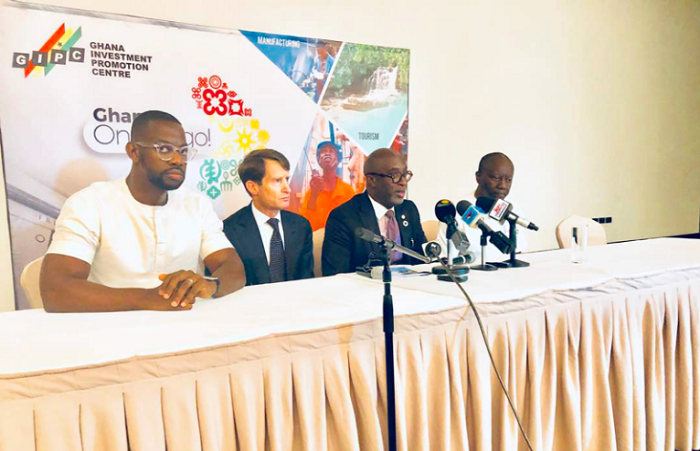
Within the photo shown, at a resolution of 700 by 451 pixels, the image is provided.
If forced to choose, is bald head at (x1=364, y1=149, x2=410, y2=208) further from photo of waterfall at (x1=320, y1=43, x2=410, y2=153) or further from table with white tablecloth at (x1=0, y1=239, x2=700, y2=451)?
table with white tablecloth at (x1=0, y1=239, x2=700, y2=451)

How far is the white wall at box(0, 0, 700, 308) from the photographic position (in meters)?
3.48

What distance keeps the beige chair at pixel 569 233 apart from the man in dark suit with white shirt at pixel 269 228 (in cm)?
168

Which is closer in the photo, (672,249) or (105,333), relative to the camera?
(105,333)

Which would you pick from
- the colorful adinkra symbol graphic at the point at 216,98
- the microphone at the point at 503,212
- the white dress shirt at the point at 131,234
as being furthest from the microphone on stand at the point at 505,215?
the colorful adinkra symbol graphic at the point at 216,98

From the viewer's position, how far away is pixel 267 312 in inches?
62.6

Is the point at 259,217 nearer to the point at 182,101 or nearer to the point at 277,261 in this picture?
the point at 277,261

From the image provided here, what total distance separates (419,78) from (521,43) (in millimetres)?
1134

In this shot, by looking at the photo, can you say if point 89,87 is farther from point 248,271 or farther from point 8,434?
point 8,434

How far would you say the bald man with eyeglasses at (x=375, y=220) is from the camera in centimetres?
278

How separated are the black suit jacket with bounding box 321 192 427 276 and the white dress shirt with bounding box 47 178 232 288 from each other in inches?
23.5

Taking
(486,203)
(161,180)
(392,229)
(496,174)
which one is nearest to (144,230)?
(161,180)

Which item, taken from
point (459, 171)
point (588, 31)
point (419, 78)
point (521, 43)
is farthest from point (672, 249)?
point (588, 31)

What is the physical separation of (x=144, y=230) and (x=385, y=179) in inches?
50.2

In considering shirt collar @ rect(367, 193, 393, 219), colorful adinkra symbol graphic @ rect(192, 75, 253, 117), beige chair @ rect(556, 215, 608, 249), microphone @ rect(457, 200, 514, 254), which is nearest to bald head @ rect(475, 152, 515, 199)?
beige chair @ rect(556, 215, 608, 249)
